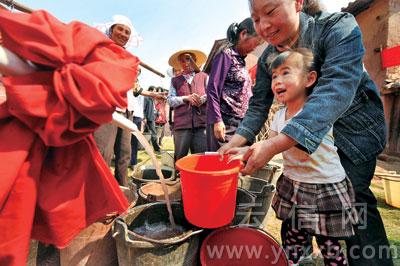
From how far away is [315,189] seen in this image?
1.49m

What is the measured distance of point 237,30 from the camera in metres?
2.74

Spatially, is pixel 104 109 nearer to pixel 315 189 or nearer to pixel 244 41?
pixel 315 189

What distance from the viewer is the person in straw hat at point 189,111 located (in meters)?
3.41

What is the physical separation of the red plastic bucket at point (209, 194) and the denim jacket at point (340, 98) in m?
0.41

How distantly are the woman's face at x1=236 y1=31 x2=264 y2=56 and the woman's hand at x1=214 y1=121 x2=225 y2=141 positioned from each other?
32.7 inches

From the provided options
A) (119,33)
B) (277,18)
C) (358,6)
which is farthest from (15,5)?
(358,6)

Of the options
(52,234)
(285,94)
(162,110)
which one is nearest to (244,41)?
(285,94)

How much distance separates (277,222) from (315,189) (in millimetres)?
1608

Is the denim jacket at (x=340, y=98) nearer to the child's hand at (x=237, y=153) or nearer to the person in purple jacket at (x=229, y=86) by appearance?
the child's hand at (x=237, y=153)

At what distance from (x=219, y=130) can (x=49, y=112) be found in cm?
216

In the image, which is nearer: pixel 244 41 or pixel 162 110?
pixel 244 41

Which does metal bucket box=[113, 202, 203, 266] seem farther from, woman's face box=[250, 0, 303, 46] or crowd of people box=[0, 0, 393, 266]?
woman's face box=[250, 0, 303, 46]

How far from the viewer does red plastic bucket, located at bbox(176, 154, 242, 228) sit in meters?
1.35

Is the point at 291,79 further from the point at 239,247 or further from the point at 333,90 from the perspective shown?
the point at 239,247
